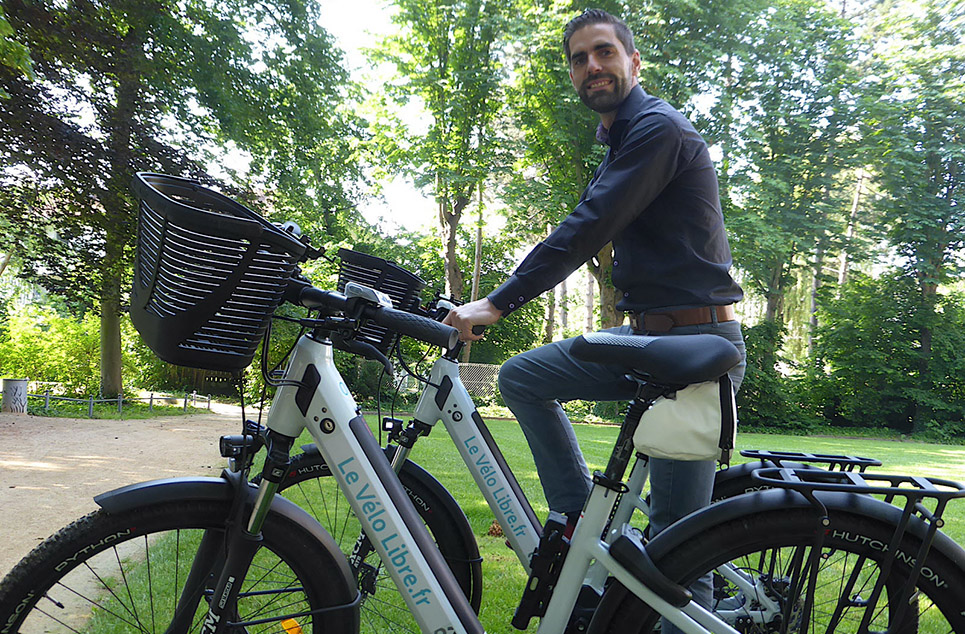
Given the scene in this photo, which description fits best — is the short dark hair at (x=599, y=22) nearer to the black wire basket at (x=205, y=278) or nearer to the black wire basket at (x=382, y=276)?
Result: the black wire basket at (x=382, y=276)

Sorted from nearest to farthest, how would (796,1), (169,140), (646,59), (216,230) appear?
(216,230), (169,140), (646,59), (796,1)

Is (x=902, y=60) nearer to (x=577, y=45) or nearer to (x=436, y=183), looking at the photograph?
(x=436, y=183)

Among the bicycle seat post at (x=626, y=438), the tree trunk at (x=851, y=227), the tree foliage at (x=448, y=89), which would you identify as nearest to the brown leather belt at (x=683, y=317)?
the bicycle seat post at (x=626, y=438)

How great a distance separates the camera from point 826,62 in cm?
2161

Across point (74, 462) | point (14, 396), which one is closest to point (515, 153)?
point (14, 396)

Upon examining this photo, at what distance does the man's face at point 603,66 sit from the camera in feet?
7.93

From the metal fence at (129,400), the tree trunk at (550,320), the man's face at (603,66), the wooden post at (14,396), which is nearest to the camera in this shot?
the man's face at (603,66)

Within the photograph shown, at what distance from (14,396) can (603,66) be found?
13.4 metres

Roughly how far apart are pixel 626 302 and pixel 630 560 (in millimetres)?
894

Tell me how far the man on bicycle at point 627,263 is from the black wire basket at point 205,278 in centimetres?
64

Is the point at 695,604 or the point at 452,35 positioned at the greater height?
the point at 452,35

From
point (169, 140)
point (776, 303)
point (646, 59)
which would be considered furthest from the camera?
point (776, 303)

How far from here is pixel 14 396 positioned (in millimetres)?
12312

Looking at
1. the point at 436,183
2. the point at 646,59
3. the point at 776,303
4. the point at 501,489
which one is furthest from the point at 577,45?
the point at 776,303
